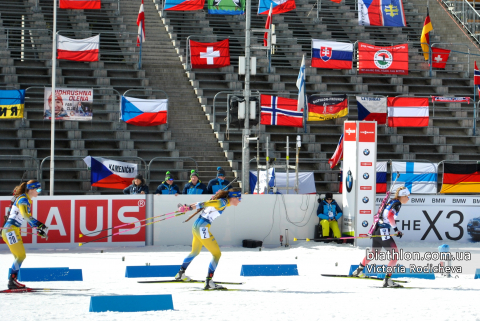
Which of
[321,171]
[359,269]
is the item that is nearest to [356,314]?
[359,269]

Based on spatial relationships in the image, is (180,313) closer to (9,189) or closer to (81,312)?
(81,312)

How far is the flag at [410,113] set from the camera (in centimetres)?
2536

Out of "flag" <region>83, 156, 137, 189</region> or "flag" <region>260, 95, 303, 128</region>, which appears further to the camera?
"flag" <region>260, 95, 303, 128</region>

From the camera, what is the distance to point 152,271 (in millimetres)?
12805

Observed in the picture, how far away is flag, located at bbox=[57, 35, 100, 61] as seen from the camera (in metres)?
26.2

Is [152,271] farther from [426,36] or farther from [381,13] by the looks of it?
[381,13]

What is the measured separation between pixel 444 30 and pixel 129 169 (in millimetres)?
21134

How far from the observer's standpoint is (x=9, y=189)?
22.0 m

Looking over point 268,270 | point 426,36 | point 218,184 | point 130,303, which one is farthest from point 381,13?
point 130,303

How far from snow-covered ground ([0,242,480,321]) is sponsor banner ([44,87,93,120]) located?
7.32 m

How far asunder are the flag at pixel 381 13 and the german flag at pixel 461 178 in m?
11.8

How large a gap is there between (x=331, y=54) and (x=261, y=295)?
19.2 metres

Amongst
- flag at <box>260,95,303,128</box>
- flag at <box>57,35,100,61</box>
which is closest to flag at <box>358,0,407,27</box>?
flag at <box>260,95,303,128</box>

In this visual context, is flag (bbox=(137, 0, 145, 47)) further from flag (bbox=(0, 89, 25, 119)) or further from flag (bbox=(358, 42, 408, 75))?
flag (bbox=(358, 42, 408, 75))
